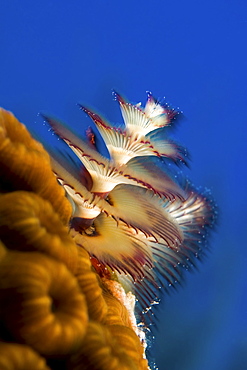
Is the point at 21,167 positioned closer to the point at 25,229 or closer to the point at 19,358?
the point at 25,229

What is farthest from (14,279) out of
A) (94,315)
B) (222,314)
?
(222,314)

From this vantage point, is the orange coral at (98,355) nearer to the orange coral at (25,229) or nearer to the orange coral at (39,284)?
the orange coral at (39,284)

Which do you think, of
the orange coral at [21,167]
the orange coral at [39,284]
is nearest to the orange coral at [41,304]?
the orange coral at [39,284]

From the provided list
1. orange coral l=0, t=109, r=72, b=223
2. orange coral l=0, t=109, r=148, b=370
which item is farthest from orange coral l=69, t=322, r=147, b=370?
orange coral l=0, t=109, r=72, b=223

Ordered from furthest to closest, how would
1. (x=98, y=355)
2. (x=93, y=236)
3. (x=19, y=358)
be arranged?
(x=93, y=236) < (x=98, y=355) < (x=19, y=358)

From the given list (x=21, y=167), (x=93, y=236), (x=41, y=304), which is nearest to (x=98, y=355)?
(x=41, y=304)

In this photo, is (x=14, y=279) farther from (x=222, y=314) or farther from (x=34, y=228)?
(x=222, y=314)

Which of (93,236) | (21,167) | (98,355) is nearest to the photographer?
(98,355)

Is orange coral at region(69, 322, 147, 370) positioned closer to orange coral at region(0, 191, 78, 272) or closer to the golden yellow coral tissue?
the golden yellow coral tissue
